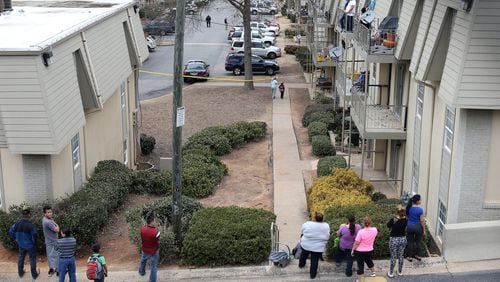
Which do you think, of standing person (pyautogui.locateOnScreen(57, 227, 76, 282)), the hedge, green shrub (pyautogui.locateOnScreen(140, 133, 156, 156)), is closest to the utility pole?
the hedge

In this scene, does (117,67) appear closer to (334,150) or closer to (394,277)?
(334,150)

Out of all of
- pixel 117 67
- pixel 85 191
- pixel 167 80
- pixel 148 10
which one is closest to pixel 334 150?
pixel 117 67

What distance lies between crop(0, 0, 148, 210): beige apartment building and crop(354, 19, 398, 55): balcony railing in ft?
26.1

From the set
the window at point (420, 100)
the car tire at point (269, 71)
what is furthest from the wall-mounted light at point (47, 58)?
the car tire at point (269, 71)

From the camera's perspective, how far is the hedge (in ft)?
50.5

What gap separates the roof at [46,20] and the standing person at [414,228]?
8.70 m

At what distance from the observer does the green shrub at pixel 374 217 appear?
569 inches

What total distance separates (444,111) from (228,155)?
41.1ft

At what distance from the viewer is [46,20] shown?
2197 centimetres

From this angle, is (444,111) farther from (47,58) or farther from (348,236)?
(47,58)

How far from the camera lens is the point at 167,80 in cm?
4688

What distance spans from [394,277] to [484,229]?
7.32 feet

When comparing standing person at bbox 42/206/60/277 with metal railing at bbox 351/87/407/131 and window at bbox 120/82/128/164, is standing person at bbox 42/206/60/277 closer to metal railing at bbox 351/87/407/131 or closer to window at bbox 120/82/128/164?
metal railing at bbox 351/87/407/131

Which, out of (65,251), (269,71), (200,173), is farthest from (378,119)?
(269,71)
